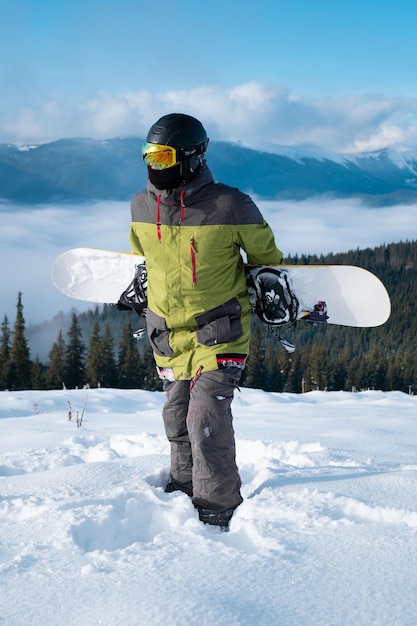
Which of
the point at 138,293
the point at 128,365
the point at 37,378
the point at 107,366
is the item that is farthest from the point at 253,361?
the point at 138,293

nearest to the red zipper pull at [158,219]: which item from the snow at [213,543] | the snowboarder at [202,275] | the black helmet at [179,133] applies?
the snowboarder at [202,275]

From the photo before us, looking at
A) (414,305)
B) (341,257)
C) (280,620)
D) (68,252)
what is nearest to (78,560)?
(280,620)

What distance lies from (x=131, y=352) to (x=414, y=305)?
11549cm

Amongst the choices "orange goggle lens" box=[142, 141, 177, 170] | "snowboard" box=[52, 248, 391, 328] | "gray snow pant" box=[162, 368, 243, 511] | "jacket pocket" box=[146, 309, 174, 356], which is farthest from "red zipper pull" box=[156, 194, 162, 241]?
"gray snow pant" box=[162, 368, 243, 511]

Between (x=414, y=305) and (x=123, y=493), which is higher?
(x=414, y=305)

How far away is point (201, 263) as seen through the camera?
3545 mm

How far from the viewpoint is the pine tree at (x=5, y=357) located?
52312 millimetres

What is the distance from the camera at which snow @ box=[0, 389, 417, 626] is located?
6.72 ft

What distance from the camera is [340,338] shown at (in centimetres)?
15038

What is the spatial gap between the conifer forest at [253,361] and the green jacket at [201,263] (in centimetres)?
266

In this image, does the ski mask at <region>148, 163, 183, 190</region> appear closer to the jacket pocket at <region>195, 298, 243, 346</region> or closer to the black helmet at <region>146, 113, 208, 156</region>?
the black helmet at <region>146, 113, 208, 156</region>

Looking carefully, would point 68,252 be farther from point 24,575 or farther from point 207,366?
point 24,575

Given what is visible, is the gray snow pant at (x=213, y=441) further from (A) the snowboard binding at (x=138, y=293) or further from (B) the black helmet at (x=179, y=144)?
(B) the black helmet at (x=179, y=144)

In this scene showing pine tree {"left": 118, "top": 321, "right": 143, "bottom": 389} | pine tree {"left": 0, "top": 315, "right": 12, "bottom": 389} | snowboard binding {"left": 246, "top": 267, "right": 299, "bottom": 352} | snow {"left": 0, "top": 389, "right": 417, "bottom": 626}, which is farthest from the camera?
pine tree {"left": 118, "top": 321, "right": 143, "bottom": 389}
